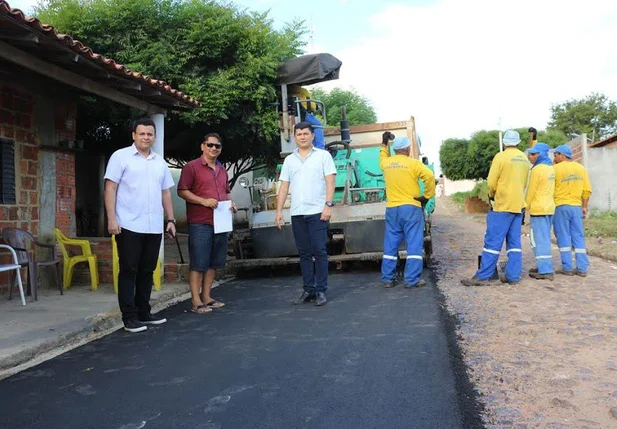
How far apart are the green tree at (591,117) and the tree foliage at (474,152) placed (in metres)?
5.19

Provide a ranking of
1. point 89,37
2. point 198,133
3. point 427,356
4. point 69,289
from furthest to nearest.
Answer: point 198,133, point 89,37, point 69,289, point 427,356

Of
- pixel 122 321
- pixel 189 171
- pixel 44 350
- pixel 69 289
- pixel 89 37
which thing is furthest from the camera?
pixel 89 37

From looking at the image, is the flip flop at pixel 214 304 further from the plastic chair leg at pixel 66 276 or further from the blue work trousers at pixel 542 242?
the blue work trousers at pixel 542 242

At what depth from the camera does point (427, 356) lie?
12.0 feet

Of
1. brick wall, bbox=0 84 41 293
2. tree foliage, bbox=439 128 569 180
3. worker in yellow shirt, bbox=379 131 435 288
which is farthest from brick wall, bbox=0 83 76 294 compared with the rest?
tree foliage, bbox=439 128 569 180

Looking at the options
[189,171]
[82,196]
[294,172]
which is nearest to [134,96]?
[189,171]

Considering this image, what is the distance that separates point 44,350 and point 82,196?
24.4 feet

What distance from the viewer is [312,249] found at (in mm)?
5746

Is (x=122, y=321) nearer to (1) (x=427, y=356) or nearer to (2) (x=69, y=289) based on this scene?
(2) (x=69, y=289)

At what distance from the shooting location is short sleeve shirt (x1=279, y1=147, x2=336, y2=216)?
18.7 feet

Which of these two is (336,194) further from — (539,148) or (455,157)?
(455,157)

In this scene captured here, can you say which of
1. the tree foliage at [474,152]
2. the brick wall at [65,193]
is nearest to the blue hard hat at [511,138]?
the brick wall at [65,193]

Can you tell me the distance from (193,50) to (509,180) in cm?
666

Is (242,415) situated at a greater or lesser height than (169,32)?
lesser
